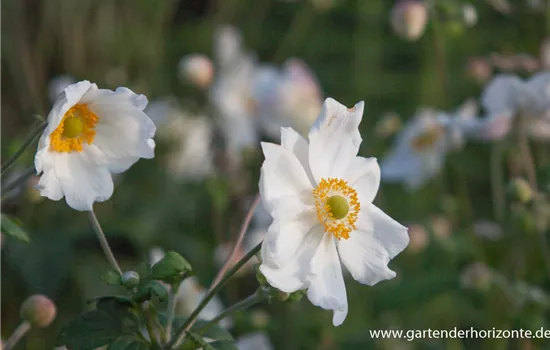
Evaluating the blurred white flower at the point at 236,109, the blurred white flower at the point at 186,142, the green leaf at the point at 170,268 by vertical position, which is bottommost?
the blurred white flower at the point at 186,142

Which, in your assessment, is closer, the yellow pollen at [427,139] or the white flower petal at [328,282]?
the white flower petal at [328,282]

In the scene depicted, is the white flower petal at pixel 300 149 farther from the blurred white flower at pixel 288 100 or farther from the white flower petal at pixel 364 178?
the blurred white flower at pixel 288 100

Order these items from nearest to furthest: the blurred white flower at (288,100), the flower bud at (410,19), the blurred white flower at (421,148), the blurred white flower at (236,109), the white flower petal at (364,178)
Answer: the white flower petal at (364,178)
the flower bud at (410,19)
the blurred white flower at (421,148)
the blurred white flower at (288,100)
the blurred white flower at (236,109)

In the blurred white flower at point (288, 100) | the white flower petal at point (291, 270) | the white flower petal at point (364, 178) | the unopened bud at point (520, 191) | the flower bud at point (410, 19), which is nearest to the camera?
the white flower petal at point (291, 270)

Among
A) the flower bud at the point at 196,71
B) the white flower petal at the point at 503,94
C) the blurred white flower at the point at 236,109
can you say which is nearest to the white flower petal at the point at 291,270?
the white flower petal at the point at 503,94

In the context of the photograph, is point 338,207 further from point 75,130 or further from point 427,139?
point 427,139

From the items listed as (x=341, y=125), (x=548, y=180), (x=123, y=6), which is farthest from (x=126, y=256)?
(x=341, y=125)

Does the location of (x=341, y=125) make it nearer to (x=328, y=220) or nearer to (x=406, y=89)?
(x=328, y=220)
